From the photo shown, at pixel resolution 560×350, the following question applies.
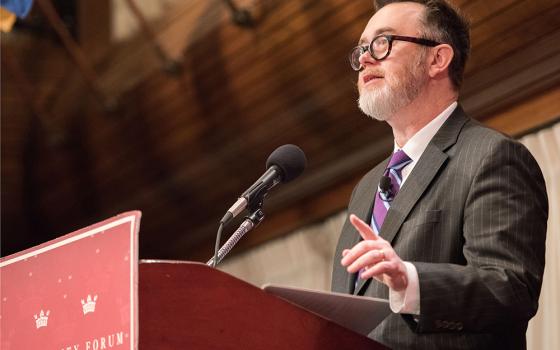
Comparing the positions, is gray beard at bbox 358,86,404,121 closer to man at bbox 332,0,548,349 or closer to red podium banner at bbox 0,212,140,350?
man at bbox 332,0,548,349

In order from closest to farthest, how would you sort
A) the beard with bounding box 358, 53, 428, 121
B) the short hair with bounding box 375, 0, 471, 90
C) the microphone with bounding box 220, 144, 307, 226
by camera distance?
the microphone with bounding box 220, 144, 307, 226, the beard with bounding box 358, 53, 428, 121, the short hair with bounding box 375, 0, 471, 90

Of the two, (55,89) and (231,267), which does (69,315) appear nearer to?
(231,267)

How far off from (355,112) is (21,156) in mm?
3404

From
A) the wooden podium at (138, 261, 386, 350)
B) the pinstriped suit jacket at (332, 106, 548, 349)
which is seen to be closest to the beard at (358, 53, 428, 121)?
the pinstriped suit jacket at (332, 106, 548, 349)

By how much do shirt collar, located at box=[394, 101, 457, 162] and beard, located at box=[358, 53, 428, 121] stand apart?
0.11 m

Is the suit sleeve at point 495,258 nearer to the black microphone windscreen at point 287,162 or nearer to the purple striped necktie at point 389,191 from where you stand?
the purple striped necktie at point 389,191

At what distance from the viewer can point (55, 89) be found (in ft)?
23.1

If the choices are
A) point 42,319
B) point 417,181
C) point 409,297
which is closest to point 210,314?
point 42,319

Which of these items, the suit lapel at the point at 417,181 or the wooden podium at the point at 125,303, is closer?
the wooden podium at the point at 125,303

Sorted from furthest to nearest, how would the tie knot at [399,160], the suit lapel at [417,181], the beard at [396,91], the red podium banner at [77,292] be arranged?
the beard at [396,91] < the tie knot at [399,160] < the suit lapel at [417,181] < the red podium banner at [77,292]

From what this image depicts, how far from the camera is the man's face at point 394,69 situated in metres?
2.71

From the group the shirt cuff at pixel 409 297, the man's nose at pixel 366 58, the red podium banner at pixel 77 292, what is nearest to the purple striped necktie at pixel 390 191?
the man's nose at pixel 366 58

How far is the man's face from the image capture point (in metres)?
2.71

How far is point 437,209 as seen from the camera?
2.25 meters
